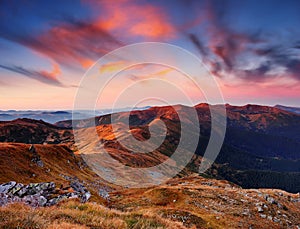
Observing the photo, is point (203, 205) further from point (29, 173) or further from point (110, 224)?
point (29, 173)

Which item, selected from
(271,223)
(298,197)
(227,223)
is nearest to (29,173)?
(227,223)

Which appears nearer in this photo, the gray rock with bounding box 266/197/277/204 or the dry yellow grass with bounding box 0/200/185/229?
the dry yellow grass with bounding box 0/200/185/229

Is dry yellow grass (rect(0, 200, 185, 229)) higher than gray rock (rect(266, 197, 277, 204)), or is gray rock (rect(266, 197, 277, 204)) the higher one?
dry yellow grass (rect(0, 200, 185, 229))

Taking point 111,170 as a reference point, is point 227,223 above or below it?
above

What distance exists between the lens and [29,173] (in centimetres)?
4994

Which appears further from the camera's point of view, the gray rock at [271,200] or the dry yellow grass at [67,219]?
the gray rock at [271,200]

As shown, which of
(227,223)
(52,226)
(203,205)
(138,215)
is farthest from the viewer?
(203,205)

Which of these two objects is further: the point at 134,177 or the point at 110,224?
the point at 134,177

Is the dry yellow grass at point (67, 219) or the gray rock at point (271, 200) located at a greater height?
the dry yellow grass at point (67, 219)

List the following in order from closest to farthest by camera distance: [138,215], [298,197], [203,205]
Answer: [138,215]
[203,205]
[298,197]

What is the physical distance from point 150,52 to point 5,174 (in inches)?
1508

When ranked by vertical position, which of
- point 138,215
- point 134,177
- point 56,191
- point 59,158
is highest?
point 138,215

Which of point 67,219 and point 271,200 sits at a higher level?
point 67,219

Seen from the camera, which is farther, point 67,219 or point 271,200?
point 271,200
